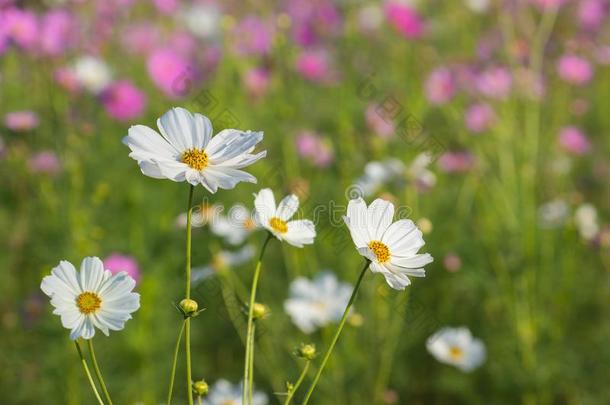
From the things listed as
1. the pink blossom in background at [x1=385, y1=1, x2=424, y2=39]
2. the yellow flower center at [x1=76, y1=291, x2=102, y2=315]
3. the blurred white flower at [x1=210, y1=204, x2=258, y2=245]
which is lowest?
the yellow flower center at [x1=76, y1=291, x2=102, y2=315]

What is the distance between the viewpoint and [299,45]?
2439 millimetres

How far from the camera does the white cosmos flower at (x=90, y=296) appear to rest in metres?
0.61

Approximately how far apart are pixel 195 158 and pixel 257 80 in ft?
5.45

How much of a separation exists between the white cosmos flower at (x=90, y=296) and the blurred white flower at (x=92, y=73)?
1.66m

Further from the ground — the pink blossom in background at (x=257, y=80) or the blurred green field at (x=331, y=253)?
the pink blossom in background at (x=257, y=80)

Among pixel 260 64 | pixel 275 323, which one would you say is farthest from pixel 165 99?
pixel 275 323

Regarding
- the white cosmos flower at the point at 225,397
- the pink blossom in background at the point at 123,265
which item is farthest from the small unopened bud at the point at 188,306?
the pink blossom in background at the point at 123,265

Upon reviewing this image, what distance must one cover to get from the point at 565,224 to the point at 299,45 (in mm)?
1136

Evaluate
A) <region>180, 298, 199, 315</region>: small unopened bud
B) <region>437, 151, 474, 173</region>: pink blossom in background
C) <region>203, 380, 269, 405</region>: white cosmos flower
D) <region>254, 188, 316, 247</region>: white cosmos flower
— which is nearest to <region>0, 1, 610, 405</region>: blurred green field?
<region>437, 151, 474, 173</region>: pink blossom in background

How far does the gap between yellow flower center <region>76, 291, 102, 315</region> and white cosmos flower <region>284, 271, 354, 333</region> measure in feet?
2.43

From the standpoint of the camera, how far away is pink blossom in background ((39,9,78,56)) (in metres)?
1.89

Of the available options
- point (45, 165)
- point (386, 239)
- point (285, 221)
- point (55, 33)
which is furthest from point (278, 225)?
point (55, 33)

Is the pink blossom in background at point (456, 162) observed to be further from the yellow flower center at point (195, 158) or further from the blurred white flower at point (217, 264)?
the yellow flower center at point (195, 158)

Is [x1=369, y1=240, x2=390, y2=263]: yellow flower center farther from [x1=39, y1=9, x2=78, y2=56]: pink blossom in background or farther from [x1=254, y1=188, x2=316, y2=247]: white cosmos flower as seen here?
[x1=39, y1=9, x2=78, y2=56]: pink blossom in background
